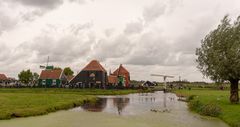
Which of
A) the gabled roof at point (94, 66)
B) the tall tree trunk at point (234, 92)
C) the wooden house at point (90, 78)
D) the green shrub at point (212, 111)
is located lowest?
the green shrub at point (212, 111)

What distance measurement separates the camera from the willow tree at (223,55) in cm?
3756

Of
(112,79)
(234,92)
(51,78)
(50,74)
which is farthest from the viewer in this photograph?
(112,79)

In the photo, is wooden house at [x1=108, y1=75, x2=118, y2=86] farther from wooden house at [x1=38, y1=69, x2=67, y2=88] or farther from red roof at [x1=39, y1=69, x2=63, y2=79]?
red roof at [x1=39, y1=69, x2=63, y2=79]

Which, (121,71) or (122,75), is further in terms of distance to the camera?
(121,71)

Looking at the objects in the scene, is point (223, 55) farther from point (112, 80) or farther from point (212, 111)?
point (112, 80)

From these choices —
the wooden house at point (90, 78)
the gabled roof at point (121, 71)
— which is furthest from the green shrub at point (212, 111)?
the gabled roof at point (121, 71)

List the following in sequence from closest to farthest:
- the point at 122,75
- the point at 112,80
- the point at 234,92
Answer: the point at 234,92, the point at 112,80, the point at 122,75

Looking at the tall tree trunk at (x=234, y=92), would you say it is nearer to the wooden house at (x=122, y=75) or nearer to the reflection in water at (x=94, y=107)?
the reflection in water at (x=94, y=107)

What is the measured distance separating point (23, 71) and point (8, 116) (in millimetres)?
109528

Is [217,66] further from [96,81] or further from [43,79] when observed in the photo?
[43,79]

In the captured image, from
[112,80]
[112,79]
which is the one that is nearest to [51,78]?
[112,80]

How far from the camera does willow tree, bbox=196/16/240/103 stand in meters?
37.6

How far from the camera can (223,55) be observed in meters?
39.2

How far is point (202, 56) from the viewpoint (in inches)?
1644
